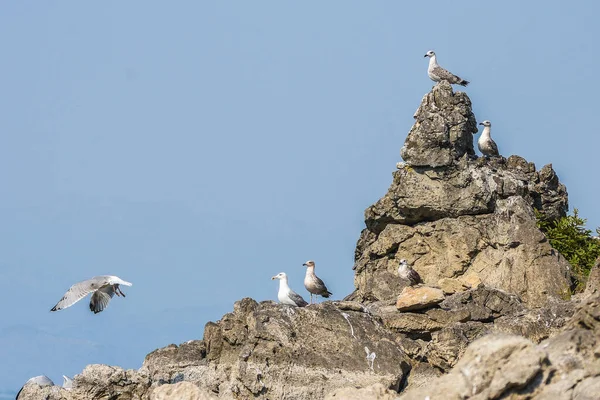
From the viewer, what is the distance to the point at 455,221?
2823cm

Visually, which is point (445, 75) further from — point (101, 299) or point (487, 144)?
point (101, 299)

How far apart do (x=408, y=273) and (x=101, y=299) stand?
24.3ft

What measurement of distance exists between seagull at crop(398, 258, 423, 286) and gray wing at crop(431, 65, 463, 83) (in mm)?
7318

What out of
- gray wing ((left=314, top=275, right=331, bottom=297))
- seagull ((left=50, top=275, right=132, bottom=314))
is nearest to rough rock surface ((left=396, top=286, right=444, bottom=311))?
gray wing ((left=314, top=275, right=331, bottom=297))

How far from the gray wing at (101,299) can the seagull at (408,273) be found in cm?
695

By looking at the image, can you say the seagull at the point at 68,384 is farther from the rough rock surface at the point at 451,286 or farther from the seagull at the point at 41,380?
the rough rock surface at the point at 451,286

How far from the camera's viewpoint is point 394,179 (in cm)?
2908

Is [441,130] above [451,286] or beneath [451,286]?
above

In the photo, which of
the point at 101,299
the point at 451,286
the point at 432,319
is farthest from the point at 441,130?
the point at 101,299

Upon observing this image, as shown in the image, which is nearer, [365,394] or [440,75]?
[365,394]

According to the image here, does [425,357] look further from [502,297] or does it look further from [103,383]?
[103,383]

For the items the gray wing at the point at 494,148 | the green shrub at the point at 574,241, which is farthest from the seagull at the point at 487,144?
the green shrub at the point at 574,241

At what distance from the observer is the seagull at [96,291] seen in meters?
25.5

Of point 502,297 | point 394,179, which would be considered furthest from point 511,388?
point 394,179
